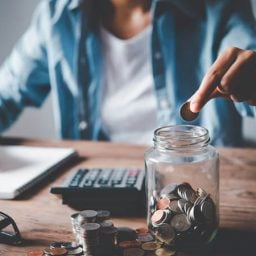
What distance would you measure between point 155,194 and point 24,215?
0.67ft

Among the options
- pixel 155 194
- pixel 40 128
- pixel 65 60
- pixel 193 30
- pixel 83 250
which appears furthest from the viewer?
pixel 40 128

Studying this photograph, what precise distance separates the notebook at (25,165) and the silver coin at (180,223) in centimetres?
31

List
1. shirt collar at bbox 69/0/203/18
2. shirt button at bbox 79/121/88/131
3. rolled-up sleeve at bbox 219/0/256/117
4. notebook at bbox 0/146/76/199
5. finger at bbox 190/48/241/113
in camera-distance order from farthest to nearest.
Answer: shirt button at bbox 79/121/88/131 < shirt collar at bbox 69/0/203/18 < rolled-up sleeve at bbox 219/0/256/117 < notebook at bbox 0/146/76/199 < finger at bbox 190/48/241/113

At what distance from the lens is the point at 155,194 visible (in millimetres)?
734

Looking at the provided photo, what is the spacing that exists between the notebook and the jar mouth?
0.94 feet

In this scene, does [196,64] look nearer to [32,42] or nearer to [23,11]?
[32,42]

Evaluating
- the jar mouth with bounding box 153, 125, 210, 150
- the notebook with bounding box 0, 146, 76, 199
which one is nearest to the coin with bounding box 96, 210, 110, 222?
the jar mouth with bounding box 153, 125, 210, 150

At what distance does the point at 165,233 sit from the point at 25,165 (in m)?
0.42

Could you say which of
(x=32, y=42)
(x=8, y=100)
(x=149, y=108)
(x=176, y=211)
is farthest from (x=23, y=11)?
(x=176, y=211)

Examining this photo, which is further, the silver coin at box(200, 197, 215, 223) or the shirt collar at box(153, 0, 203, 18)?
the shirt collar at box(153, 0, 203, 18)

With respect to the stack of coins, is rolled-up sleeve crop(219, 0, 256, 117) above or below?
above

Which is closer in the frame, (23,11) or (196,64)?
(196,64)

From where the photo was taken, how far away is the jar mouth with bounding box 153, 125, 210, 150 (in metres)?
0.69

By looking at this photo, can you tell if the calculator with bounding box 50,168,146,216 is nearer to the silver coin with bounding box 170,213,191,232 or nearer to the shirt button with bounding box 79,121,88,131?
the silver coin with bounding box 170,213,191,232
